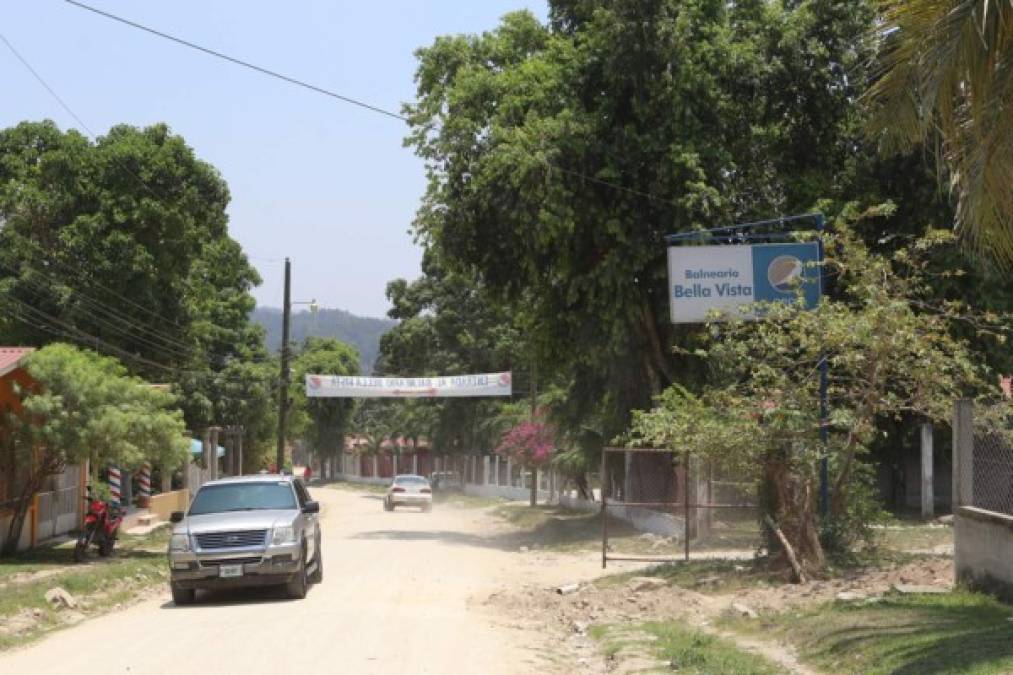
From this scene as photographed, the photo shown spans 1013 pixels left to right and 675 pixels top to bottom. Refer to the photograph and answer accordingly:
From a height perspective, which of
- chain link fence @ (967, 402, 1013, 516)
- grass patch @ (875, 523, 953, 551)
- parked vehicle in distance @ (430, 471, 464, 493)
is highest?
chain link fence @ (967, 402, 1013, 516)

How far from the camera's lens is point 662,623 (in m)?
15.2

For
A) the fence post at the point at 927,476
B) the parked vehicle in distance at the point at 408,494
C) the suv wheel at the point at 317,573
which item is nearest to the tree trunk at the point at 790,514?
the suv wheel at the point at 317,573

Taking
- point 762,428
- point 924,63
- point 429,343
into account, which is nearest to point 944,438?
point 762,428

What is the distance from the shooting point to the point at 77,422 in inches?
914

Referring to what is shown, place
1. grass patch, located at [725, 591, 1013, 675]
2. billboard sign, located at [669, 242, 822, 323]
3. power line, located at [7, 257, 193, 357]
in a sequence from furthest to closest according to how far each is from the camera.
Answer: power line, located at [7, 257, 193, 357] → billboard sign, located at [669, 242, 822, 323] → grass patch, located at [725, 591, 1013, 675]

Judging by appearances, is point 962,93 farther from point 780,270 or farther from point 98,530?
point 98,530

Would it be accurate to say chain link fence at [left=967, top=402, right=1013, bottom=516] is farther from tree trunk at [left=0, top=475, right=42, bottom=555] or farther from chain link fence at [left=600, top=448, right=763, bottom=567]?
tree trunk at [left=0, top=475, right=42, bottom=555]

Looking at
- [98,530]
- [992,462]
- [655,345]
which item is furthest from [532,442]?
[992,462]

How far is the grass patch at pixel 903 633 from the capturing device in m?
9.90

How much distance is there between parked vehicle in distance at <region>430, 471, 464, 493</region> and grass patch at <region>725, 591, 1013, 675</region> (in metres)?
59.3

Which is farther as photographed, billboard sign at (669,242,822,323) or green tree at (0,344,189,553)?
green tree at (0,344,189,553)

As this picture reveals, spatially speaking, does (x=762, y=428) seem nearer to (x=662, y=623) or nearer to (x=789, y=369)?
(x=789, y=369)

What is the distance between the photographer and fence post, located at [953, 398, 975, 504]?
14.9 metres

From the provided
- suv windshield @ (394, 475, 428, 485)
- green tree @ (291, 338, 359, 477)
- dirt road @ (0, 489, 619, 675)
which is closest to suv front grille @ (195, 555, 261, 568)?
dirt road @ (0, 489, 619, 675)
